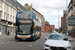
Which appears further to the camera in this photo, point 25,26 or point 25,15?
point 25,15

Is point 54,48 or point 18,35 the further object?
point 18,35

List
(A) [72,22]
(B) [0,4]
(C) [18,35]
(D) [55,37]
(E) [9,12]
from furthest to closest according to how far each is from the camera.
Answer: (E) [9,12] < (B) [0,4] < (A) [72,22] < (C) [18,35] < (D) [55,37]

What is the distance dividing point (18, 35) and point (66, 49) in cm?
1097

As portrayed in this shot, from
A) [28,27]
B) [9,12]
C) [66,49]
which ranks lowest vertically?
[66,49]

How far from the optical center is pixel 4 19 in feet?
151

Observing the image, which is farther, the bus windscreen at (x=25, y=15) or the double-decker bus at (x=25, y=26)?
the bus windscreen at (x=25, y=15)

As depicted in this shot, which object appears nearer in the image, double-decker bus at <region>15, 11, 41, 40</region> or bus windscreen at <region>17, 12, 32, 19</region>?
double-decker bus at <region>15, 11, 41, 40</region>

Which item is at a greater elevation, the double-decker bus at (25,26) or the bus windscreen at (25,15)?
the bus windscreen at (25,15)

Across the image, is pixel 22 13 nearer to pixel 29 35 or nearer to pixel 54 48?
pixel 29 35

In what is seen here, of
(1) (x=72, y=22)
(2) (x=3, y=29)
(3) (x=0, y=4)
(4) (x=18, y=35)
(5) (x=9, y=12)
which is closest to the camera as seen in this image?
(4) (x=18, y=35)

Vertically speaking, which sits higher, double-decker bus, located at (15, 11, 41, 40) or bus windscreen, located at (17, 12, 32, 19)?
bus windscreen, located at (17, 12, 32, 19)

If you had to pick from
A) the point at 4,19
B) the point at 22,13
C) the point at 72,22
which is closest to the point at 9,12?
the point at 4,19

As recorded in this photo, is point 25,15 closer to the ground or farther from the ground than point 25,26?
farther from the ground

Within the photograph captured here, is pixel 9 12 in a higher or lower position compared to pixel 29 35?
higher
